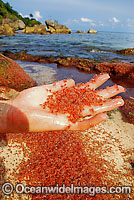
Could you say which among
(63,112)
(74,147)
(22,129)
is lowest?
(74,147)

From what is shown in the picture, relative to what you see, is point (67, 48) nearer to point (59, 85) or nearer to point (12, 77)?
point (12, 77)

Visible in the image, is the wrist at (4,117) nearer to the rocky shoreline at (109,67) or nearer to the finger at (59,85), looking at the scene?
the finger at (59,85)

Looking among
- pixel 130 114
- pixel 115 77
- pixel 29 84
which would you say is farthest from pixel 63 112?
pixel 115 77

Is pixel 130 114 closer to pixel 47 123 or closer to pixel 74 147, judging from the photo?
pixel 74 147

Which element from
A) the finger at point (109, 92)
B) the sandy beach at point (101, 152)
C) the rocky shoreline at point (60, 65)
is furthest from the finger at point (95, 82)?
the rocky shoreline at point (60, 65)

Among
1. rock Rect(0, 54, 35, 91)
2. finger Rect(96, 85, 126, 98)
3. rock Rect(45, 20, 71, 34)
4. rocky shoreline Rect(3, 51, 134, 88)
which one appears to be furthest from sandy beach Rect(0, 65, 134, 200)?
rock Rect(45, 20, 71, 34)

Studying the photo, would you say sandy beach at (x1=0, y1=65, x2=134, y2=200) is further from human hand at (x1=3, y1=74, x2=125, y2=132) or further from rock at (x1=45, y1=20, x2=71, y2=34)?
rock at (x1=45, y1=20, x2=71, y2=34)

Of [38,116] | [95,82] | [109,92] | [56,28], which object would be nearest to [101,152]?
[109,92]

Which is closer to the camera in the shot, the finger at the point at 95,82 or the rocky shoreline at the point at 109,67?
the finger at the point at 95,82
